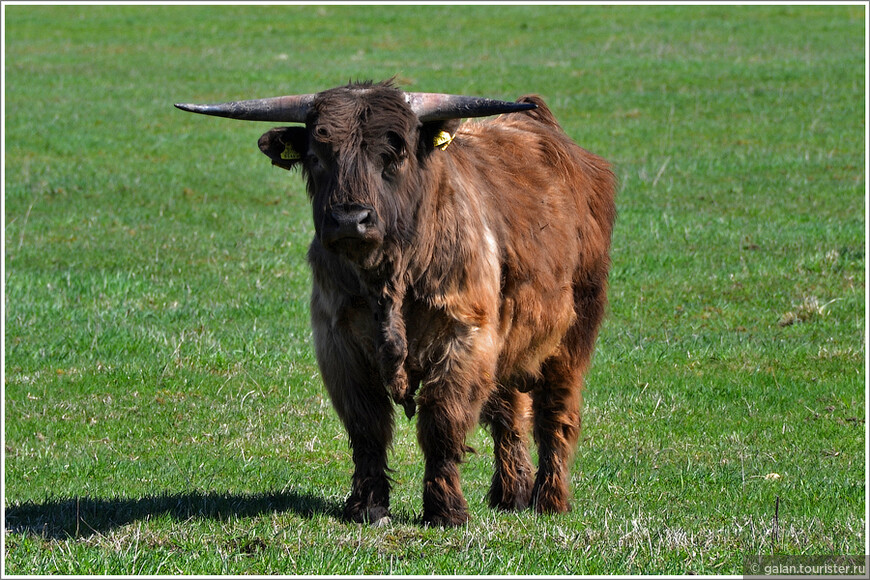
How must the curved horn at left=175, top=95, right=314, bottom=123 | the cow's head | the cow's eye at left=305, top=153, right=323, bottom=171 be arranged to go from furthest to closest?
the curved horn at left=175, top=95, right=314, bottom=123 → the cow's eye at left=305, top=153, right=323, bottom=171 → the cow's head

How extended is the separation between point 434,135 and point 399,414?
13.3 feet

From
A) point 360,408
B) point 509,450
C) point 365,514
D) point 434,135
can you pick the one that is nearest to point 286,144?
point 434,135

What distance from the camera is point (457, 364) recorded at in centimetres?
643

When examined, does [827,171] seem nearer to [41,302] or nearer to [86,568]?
[41,302]

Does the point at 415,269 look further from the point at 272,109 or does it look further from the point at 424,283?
the point at 272,109

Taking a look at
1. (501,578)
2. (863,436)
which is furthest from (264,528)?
A: (863,436)

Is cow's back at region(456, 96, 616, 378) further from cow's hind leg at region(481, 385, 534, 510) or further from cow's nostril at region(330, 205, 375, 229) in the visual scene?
cow's nostril at region(330, 205, 375, 229)

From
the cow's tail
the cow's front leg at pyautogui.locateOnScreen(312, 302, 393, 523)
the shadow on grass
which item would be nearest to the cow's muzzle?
the cow's front leg at pyautogui.locateOnScreen(312, 302, 393, 523)

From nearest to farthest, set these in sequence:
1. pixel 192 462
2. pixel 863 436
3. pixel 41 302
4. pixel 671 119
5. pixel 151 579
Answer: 1. pixel 151 579
2. pixel 192 462
3. pixel 863 436
4. pixel 41 302
5. pixel 671 119

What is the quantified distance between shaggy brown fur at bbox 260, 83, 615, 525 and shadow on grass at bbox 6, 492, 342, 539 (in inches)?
18.6

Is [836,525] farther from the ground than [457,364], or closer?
closer

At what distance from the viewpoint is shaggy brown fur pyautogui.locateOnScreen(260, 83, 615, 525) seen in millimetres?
6133

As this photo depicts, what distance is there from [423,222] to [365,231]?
2.02 feet

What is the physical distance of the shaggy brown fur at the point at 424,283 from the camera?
613 centimetres
